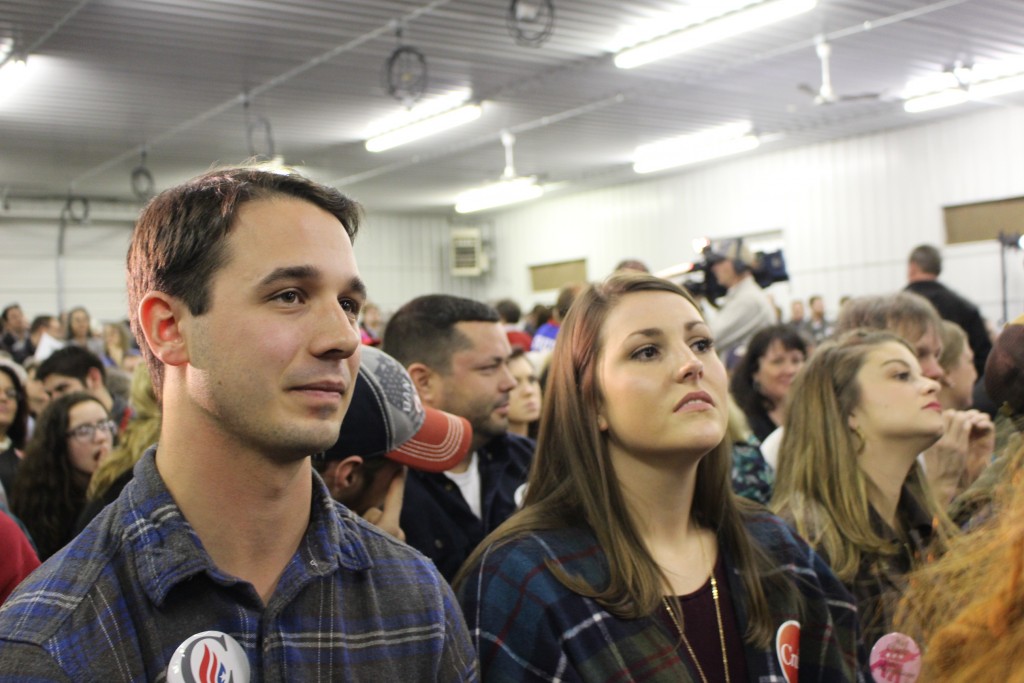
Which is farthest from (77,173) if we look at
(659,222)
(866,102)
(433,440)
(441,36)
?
(433,440)

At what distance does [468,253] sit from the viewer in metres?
21.4

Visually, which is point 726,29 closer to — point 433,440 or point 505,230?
point 433,440

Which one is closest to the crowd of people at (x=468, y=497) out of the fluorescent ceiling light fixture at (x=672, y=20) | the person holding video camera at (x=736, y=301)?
the person holding video camera at (x=736, y=301)

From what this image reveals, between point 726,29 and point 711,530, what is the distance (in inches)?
290

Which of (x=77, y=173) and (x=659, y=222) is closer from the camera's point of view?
(x=77, y=173)

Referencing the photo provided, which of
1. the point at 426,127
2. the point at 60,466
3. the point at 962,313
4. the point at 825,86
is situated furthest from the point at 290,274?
the point at 426,127

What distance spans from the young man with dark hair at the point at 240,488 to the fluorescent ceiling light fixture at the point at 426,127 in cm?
1025

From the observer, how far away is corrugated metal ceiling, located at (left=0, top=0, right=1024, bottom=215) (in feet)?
29.0

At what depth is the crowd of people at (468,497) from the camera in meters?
1.24

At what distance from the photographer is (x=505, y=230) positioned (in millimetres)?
21516

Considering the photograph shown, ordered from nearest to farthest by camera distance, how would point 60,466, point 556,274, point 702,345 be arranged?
point 702,345
point 60,466
point 556,274

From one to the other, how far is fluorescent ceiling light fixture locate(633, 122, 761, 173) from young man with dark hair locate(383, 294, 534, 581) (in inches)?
449

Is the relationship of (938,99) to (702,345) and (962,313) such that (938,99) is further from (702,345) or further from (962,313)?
(702,345)

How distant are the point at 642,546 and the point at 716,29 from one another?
Answer: 24.9 ft
